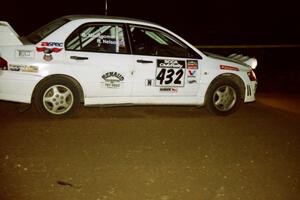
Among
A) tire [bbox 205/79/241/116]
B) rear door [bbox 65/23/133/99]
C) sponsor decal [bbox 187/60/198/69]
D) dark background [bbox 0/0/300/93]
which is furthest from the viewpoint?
dark background [bbox 0/0/300/93]

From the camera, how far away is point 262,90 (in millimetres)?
12586

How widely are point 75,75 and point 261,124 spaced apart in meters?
3.12

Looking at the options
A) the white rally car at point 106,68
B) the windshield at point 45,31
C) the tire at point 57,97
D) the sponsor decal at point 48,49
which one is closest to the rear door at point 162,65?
the white rally car at point 106,68

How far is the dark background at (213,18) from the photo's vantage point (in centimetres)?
1990

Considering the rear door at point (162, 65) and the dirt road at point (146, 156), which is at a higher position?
the rear door at point (162, 65)

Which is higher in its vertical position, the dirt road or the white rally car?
the white rally car

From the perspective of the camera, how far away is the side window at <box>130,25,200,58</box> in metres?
8.55

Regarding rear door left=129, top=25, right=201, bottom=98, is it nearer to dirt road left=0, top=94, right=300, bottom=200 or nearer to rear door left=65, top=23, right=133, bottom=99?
rear door left=65, top=23, right=133, bottom=99

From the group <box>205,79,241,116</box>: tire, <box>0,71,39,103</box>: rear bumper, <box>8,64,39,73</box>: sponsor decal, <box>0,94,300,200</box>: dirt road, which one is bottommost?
<box>0,94,300,200</box>: dirt road

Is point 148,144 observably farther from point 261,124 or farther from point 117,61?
point 261,124

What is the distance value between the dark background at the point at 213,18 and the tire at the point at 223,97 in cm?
774

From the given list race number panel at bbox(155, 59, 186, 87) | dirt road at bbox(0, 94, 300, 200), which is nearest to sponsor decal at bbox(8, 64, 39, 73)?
dirt road at bbox(0, 94, 300, 200)

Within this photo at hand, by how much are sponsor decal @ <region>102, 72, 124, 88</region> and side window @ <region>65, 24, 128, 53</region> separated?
36 centimetres

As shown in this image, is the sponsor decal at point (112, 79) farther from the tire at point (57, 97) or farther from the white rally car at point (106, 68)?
the tire at point (57, 97)
